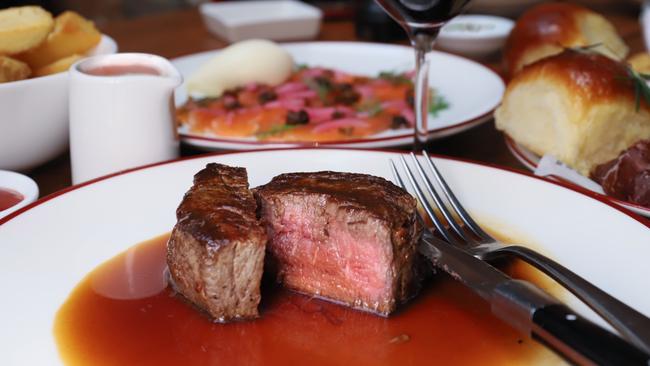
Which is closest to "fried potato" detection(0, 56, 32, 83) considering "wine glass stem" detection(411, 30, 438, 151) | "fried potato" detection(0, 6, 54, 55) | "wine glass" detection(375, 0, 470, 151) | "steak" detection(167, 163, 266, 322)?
"fried potato" detection(0, 6, 54, 55)

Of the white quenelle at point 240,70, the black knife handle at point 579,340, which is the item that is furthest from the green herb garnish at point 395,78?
the black knife handle at point 579,340

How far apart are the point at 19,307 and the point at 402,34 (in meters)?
3.02

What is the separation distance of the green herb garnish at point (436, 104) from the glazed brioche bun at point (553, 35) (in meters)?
0.42

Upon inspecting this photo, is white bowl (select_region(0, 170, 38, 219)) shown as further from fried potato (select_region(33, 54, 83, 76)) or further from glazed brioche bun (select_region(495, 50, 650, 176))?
glazed brioche bun (select_region(495, 50, 650, 176))

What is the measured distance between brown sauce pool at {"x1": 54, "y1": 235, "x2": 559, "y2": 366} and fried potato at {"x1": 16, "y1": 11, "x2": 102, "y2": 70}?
953 millimetres

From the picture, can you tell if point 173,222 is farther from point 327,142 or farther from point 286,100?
point 286,100

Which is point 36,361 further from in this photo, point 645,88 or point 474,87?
point 474,87

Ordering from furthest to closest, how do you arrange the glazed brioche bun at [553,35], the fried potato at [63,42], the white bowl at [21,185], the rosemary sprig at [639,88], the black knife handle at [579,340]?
the glazed brioche bun at [553,35] → the fried potato at [63,42] → the rosemary sprig at [639,88] → the white bowl at [21,185] → the black knife handle at [579,340]

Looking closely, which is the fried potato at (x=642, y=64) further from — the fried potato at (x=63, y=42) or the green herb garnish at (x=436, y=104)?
the fried potato at (x=63, y=42)

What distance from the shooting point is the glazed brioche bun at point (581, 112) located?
1.93 m

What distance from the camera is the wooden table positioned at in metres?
2.23

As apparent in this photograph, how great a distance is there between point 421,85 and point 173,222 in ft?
2.86

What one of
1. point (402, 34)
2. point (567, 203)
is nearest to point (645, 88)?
point (567, 203)

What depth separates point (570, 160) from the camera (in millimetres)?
1961
